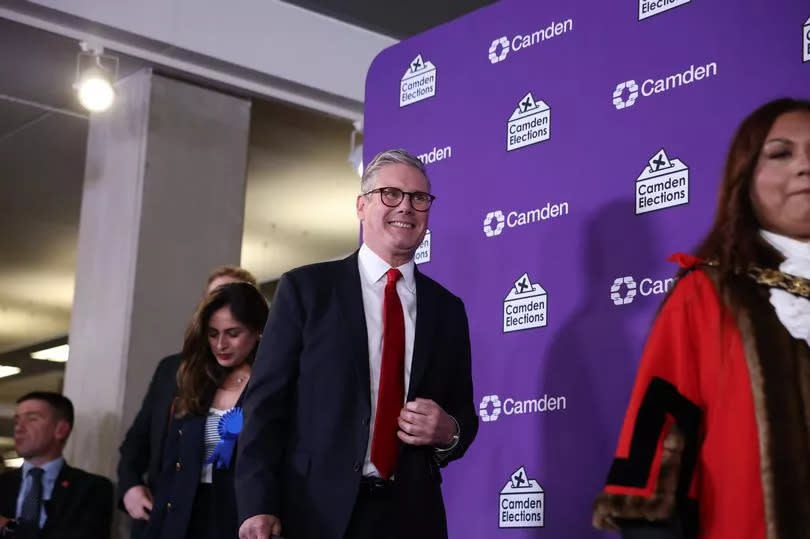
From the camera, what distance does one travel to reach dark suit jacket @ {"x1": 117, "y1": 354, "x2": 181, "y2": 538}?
172 inches

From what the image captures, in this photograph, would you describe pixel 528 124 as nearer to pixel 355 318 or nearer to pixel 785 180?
A: pixel 355 318

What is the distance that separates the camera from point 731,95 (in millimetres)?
3236

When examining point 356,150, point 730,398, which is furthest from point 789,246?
point 356,150

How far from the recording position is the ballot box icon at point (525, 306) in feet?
11.9

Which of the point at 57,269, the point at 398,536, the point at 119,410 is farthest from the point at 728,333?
the point at 57,269

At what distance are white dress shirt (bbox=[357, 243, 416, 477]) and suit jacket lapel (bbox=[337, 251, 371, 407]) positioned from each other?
24mm

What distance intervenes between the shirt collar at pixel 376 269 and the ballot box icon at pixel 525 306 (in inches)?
32.3

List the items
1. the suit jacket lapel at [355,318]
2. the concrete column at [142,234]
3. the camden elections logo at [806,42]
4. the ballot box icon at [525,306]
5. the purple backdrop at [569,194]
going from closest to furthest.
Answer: the suit jacket lapel at [355,318]
the camden elections logo at [806,42]
the purple backdrop at [569,194]
the ballot box icon at [525,306]
the concrete column at [142,234]

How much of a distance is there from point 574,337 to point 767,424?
1328mm

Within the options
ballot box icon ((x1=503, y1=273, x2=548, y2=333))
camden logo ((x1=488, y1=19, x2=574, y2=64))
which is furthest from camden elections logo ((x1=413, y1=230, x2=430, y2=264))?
camden logo ((x1=488, y1=19, x2=574, y2=64))

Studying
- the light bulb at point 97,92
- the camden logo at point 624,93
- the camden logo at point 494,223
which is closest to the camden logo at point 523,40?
the camden logo at point 624,93

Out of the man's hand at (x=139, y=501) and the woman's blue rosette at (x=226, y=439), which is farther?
the man's hand at (x=139, y=501)

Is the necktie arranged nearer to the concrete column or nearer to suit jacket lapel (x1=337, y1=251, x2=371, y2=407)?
the concrete column

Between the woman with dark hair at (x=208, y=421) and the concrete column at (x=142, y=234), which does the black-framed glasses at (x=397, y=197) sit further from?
the concrete column at (x=142, y=234)
